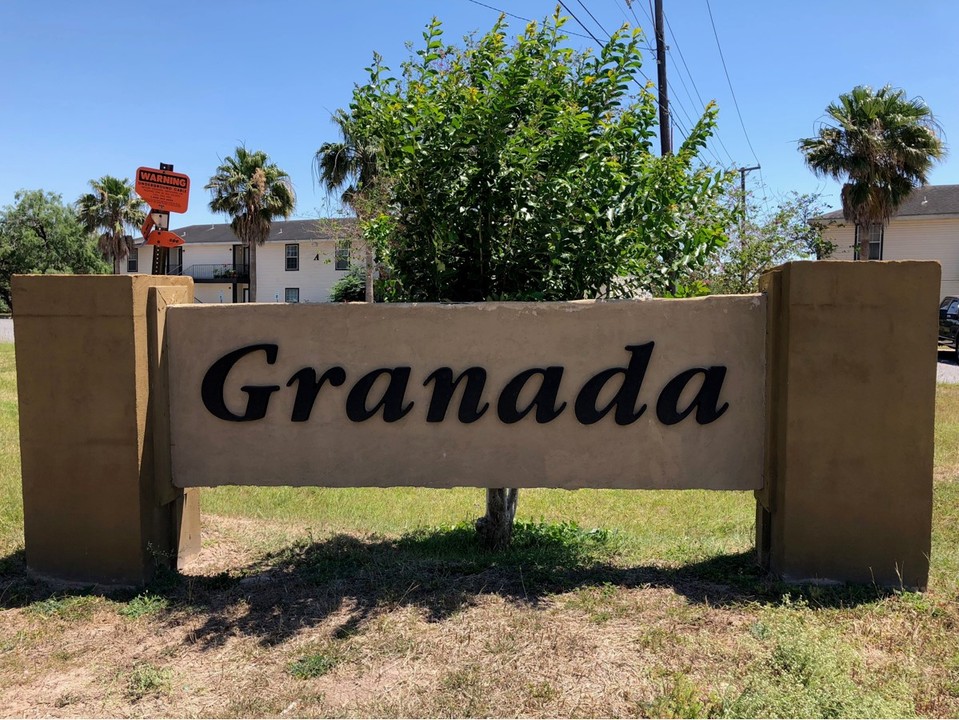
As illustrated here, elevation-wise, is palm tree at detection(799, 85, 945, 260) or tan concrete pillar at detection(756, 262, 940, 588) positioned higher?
palm tree at detection(799, 85, 945, 260)

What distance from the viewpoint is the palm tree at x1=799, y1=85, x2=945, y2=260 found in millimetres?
26172

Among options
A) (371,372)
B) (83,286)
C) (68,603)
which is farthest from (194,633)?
(83,286)

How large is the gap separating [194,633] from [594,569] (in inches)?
107

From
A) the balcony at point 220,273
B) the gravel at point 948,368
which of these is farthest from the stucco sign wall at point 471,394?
the balcony at point 220,273

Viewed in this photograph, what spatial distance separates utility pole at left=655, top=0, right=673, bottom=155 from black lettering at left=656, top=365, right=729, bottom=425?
422 inches

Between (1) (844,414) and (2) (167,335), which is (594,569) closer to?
(1) (844,414)

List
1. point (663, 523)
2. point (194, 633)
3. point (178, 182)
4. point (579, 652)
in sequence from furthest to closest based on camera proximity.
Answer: point (663, 523), point (178, 182), point (194, 633), point (579, 652)

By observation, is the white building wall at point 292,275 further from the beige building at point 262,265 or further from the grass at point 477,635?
the grass at point 477,635

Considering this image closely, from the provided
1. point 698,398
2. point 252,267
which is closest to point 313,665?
point 698,398

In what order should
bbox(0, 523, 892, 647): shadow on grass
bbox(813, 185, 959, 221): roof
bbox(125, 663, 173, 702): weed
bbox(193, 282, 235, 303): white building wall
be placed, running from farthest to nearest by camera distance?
bbox(193, 282, 235, 303): white building wall < bbox(813, 185, 959, 221): roof < bbox(0, 523, 892, 647): shadow on grass < bbox(125, 663, 173, 702): weed

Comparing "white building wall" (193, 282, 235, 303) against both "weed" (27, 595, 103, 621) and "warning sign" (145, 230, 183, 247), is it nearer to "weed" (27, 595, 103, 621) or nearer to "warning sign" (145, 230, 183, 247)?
"warning sign" (145, 230, 183, 247)

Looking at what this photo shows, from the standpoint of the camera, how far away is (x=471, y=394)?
18.0 ft

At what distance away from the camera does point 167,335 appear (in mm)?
5629

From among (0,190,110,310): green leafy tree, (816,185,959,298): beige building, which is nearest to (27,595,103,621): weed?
(816,185,959,298): beige building
